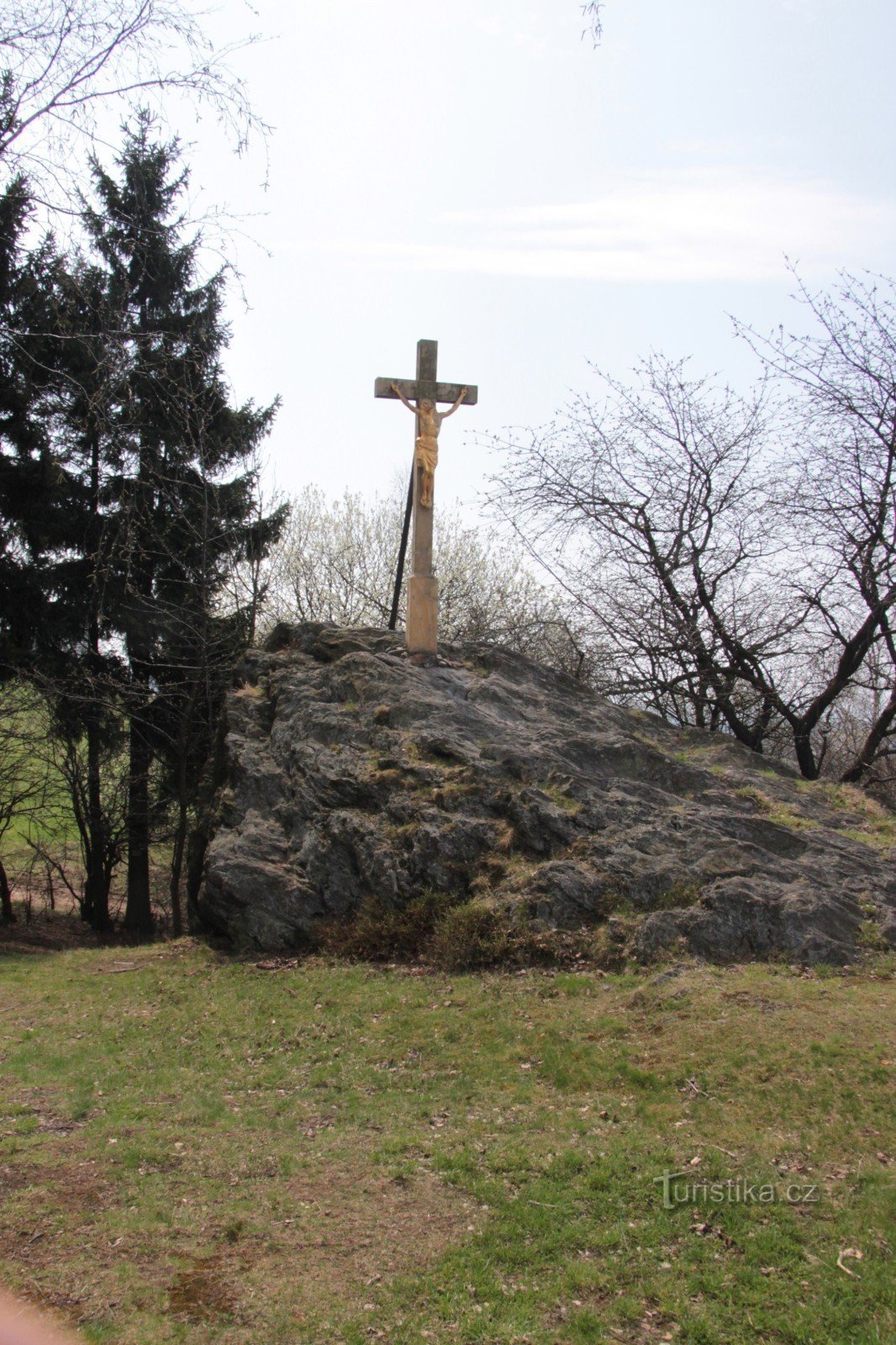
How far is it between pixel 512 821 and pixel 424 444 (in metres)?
4.44

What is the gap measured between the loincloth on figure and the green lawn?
5597 mm

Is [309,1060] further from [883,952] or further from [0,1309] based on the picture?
[883,952]

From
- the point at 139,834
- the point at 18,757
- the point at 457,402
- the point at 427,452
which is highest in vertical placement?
the point at 457,402

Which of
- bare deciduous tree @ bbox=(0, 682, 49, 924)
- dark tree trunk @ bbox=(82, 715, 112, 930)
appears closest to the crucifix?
bare deciduous tree @ bbox=(0, 682, 49, 924)

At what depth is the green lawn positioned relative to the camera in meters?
3.93

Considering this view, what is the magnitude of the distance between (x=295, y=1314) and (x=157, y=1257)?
28.5 inches

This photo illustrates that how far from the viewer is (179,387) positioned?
477 inches

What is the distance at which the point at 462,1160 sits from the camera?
507 cm

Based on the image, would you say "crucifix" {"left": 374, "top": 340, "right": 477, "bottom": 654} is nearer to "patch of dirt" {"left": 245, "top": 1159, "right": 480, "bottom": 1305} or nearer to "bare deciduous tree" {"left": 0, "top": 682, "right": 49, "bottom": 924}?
"bare deciduous tree" {"left": 0, "top": 682, "right": 49, "bottom": 924}

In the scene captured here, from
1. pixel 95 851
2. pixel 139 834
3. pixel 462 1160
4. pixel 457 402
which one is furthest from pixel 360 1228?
pixel 95 851

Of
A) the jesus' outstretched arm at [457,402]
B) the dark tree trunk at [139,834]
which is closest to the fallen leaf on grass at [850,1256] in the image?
the jesus' outstretched arm at [457,402]

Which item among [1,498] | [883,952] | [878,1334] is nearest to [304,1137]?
[878,1334]

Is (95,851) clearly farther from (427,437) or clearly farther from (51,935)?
(427,437)

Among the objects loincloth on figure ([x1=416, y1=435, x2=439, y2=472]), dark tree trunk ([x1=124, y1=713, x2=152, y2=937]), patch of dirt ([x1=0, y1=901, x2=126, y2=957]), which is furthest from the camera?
dark tree trunk ([x1=124, y1=713, x2=152, y2=937])
